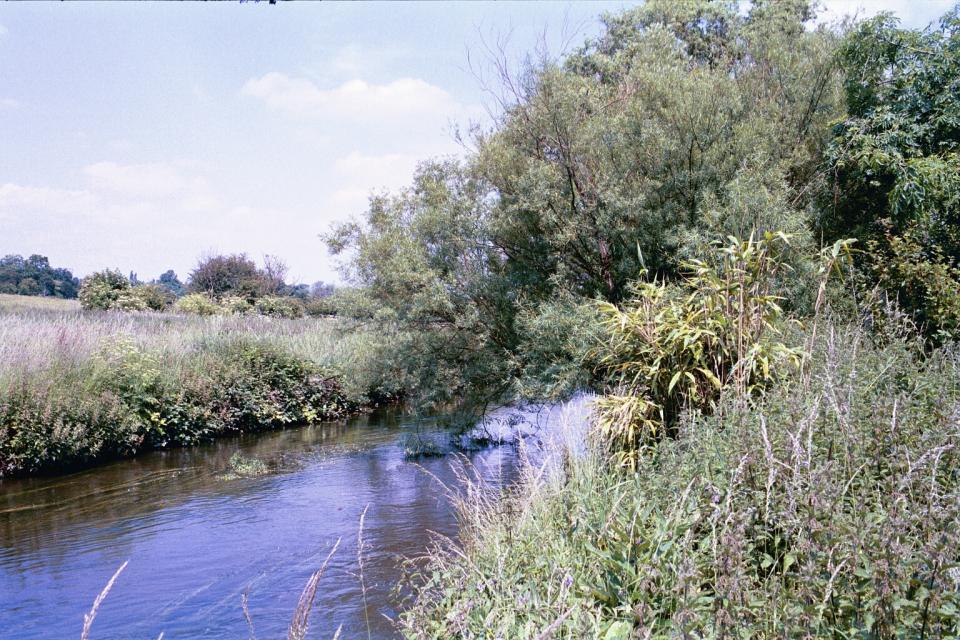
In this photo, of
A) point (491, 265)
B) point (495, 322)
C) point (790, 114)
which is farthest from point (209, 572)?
point (790, 114)

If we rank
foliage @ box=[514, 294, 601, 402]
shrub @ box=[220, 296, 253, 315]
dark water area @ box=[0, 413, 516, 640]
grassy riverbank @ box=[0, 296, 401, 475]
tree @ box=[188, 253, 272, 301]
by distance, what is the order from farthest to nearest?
tree @ box=[188, 253, 272, 301] → shrub @ box=[220, 296, 253, 315] → grassy riverbank @ box=[0, 296, 401, 475] → foliage @ box=[514, 294, 601, 402] → dark water area @ box=[0, 413, 516, 640]

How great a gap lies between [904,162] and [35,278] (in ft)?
198

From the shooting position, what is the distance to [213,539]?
25.1ft

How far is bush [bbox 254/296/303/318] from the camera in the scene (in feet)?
110

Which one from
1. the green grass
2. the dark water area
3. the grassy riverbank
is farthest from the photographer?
the green grass

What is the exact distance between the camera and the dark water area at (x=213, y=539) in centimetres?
569

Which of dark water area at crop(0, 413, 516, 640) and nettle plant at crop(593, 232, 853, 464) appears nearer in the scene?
dark water area at crop(0, 413, 516, 640)

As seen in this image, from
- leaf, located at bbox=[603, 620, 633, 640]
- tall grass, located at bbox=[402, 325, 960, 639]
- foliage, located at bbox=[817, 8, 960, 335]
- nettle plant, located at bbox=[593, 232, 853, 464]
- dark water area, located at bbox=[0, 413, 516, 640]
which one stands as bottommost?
dark water area, located at bbox=[0, 413, 516, 640]

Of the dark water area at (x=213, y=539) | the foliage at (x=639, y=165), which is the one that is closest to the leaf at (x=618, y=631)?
the dark water area at (x=213, y=539)

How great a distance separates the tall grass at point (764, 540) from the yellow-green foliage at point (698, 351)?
1063 mm

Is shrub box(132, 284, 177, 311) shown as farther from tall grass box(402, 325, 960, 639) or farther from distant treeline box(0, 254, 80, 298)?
tall grass box(402, 325, 960, 639)

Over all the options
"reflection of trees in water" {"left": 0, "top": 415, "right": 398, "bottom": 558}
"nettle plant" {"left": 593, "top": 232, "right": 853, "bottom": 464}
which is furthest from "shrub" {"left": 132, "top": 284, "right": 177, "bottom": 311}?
"nettle plant" {"left": 593, "top": 232, "right": 853, "bottom": 464}

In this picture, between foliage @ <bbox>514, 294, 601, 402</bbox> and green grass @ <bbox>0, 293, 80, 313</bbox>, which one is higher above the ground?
green grass @ <bbox>0, 293, 80, 313</bbox>

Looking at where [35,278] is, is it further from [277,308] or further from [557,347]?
[557,347]
